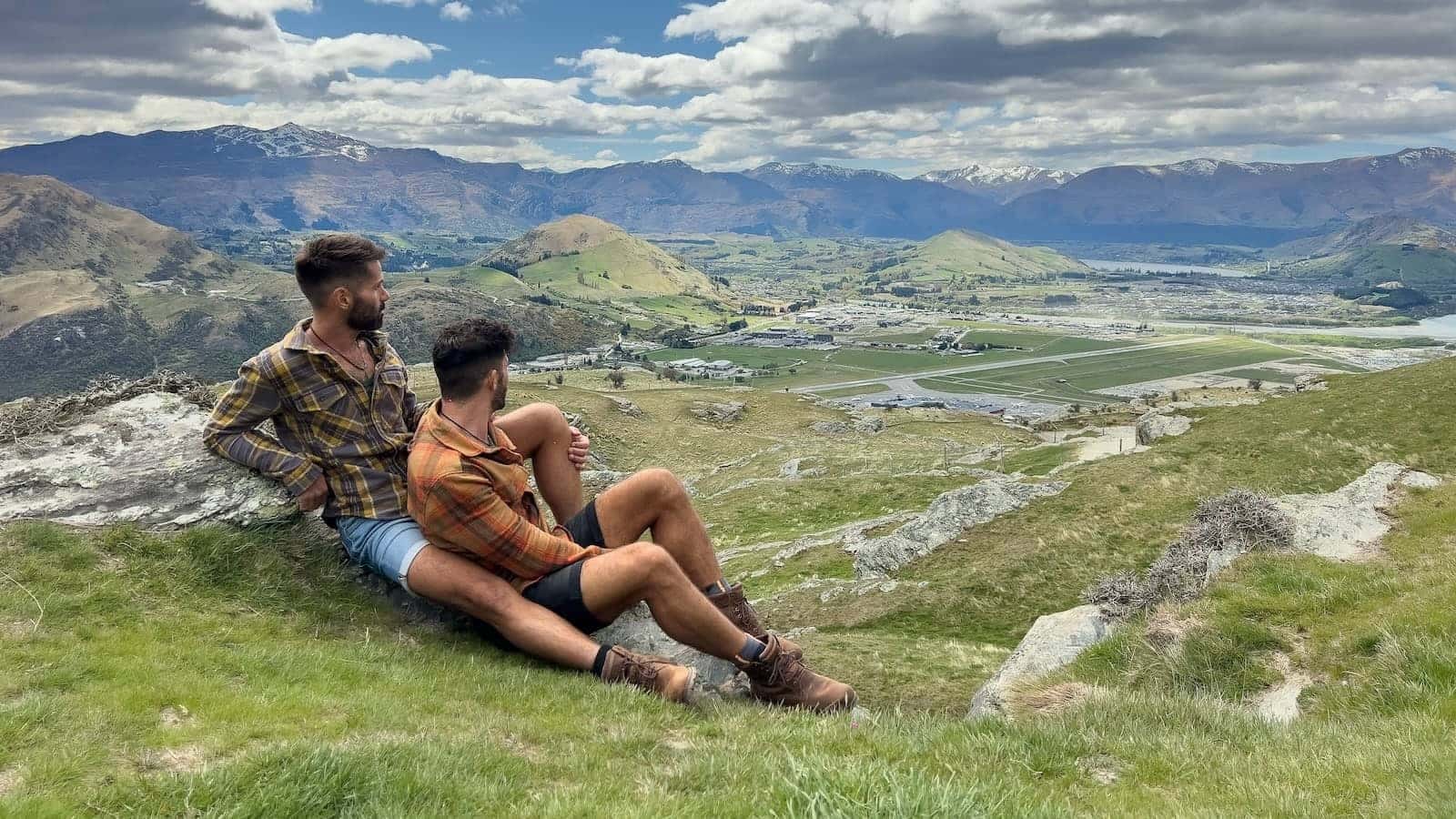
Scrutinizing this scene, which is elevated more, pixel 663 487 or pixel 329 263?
pixel 329 263

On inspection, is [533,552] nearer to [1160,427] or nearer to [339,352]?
[339,352]

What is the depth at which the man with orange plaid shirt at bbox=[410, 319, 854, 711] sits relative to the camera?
27.8 ft

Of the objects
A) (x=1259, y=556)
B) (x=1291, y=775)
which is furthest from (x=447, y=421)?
Answer: (x=1259, y=556)

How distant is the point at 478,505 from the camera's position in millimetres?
8461

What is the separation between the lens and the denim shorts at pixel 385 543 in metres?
9.35

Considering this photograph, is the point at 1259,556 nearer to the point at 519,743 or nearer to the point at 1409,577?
the point at 1409,577

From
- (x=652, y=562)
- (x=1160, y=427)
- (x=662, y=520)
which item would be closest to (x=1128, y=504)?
(x=662, y=520)

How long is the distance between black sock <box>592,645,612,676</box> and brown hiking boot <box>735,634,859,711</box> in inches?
60.3

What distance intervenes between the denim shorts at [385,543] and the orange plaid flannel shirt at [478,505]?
16.9 inches

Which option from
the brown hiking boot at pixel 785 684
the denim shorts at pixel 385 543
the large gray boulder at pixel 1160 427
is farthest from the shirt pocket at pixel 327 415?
the large gray boulder at pixel 1160 427

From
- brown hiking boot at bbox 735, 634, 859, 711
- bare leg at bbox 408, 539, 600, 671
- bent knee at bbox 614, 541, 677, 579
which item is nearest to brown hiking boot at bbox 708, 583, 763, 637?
brown hiking boot at bbox 735, 634, 859, 711

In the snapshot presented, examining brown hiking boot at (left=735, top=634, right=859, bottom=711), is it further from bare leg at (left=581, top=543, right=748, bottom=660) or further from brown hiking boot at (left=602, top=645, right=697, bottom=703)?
brown hiking boot at (left=602, top=645, right=697, bottom=703)

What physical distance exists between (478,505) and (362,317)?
3.54 m

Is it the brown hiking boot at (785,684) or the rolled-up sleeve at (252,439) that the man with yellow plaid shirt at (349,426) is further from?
the brown hiking boot at (785,684)
